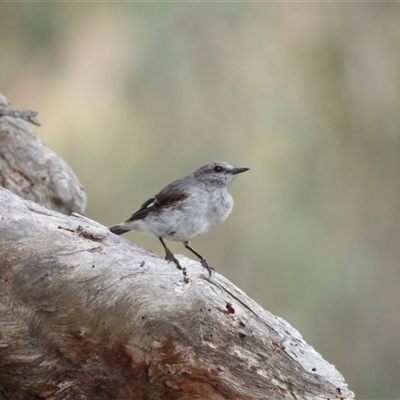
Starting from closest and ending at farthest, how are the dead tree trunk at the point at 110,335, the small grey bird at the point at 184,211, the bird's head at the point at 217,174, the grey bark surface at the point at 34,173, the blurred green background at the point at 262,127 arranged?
the dead tree trunk at the point at 110,335 → the small grey bird at the point at 184,211 → the bird's head at the point at 217,174 → the grey bark surface at the point at 34,173 → the blurred green background at the point at 262,127

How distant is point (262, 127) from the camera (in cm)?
648

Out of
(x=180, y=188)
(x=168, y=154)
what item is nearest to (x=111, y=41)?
(x=168, y=154)

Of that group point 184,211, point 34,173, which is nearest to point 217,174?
point 184,211

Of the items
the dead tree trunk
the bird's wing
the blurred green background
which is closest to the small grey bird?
the bird's wing

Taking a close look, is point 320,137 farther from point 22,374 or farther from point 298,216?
point 22,374

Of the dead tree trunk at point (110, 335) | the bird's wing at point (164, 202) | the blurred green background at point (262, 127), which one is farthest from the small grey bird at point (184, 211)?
the blurred green background at point (262, 127)

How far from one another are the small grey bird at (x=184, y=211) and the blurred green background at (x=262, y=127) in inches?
104

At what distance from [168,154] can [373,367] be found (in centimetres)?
310

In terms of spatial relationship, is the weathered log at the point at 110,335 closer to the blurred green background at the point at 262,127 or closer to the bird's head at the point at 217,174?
the bird's head at the point at 217,174

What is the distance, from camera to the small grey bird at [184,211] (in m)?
3.40

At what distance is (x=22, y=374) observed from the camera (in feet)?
8.97

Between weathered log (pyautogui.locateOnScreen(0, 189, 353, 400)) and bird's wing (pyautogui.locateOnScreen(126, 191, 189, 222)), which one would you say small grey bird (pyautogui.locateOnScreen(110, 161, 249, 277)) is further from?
weathered log (pyautogui.locateOnScreen(0, 189, 353, 400))

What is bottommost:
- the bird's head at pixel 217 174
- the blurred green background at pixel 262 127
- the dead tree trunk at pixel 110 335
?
the dead tree trunk at pixel 110 335

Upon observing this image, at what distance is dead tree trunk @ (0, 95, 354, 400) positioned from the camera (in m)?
2.70
